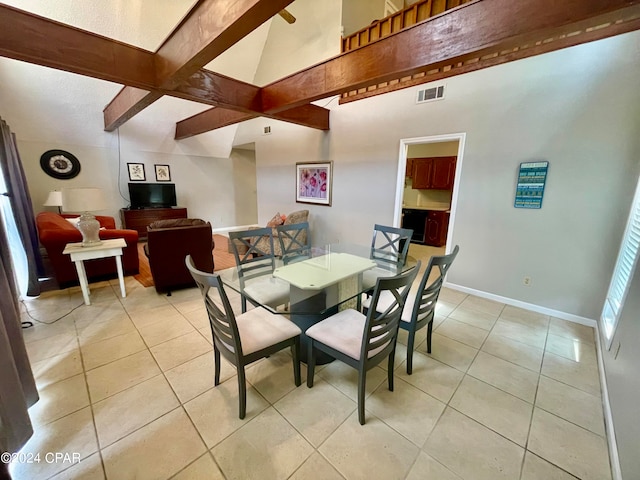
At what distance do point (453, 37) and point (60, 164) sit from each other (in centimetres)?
682

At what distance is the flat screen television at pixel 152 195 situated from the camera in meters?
5.80

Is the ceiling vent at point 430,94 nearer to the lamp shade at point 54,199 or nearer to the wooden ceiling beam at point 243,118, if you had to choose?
the wooden ceiling beam at point 243,118

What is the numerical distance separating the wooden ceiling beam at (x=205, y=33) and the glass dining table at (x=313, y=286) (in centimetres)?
178

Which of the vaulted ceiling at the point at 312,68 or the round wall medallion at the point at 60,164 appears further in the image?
the round wall medallion at the point at 60,164

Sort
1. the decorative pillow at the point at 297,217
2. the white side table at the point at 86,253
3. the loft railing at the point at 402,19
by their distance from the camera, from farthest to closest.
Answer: the decorative pillow at the point at 297,217 < the loft railing at the point at 402,19 < the white side table at the point at 86,253

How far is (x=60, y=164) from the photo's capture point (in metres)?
4.93

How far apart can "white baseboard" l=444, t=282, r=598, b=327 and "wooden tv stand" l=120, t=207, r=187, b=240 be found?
245 inches

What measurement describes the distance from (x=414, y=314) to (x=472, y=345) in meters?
0.94

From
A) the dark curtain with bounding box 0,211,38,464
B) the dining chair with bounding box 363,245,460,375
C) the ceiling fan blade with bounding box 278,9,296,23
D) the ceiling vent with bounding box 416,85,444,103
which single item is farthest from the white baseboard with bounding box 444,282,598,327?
the ceiling fan blade with bounding box 278,9,296,23

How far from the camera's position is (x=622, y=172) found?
91.4 inches

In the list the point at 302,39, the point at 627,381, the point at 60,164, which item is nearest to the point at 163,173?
the point at 60,164

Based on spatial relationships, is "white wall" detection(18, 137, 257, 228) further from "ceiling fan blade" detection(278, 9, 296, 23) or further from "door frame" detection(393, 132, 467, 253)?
"door frame" detection(393, 132, 467, 253)

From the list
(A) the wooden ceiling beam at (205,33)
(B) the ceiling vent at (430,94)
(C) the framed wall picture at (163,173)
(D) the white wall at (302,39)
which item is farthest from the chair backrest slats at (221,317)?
(C) the framed wall picture at (163,173)

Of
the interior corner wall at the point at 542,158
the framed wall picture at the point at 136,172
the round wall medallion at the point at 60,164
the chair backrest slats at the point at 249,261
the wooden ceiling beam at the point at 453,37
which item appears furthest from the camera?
the framed wall picture at the point at 136,172
